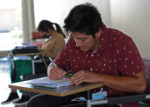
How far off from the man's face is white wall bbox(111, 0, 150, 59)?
0.81 m

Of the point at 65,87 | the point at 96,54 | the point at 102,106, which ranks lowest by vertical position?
the point at 102,106

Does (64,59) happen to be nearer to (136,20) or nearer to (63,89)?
(63,89)

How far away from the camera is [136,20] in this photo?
8.04 ft

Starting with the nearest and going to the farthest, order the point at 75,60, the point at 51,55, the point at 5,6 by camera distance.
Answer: the point at 75,60, the point at 51,55, the point at 5,6

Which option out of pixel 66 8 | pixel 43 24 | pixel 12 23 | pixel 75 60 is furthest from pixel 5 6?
pixel 75 60

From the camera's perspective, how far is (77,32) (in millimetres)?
1493

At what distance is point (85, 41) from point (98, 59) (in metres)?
0.15

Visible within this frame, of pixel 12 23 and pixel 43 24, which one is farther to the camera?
pixel 12 23

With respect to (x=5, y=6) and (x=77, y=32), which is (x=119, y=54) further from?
(x=5, y=6)

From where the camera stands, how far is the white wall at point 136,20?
7.49 feet

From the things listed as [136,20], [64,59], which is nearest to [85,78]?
[64,59]

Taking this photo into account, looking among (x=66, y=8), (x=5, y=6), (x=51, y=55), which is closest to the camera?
(x=51, y=55)

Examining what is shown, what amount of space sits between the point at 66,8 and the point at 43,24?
3.62ft

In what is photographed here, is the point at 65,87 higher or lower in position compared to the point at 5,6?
lower
